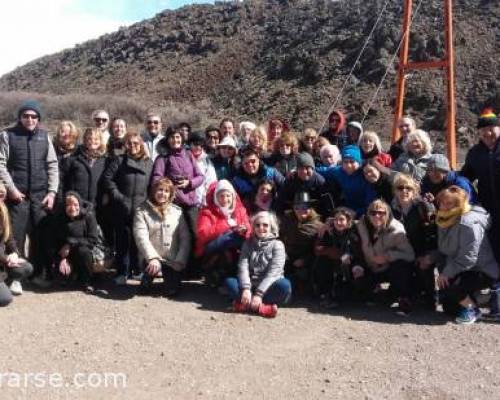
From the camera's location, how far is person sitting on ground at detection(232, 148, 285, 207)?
600 centimetres

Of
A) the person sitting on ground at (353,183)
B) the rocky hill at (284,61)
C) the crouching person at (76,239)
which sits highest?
the rocky hill at (284,61)

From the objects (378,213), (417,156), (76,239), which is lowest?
(76,239)

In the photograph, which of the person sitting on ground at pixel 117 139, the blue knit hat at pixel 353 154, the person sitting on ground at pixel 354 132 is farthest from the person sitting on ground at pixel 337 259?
the person sitting on ground at pixel 117 139

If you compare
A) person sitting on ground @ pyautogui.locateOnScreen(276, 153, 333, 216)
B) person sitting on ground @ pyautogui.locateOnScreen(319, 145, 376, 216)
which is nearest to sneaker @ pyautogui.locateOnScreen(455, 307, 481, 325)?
person sitting on ground @ pyautogui.locateOnScreen(319, 145, 376, 216)

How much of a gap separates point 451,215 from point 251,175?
6.85ft

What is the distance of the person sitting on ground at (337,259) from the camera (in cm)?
538

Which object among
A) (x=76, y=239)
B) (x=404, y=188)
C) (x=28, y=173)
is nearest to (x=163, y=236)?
(x=76, y=239)

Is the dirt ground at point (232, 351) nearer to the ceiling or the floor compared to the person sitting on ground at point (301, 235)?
nearer to the floor

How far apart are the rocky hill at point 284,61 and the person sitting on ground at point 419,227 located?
19.9m

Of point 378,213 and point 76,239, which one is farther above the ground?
point 378,213

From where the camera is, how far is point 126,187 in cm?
587

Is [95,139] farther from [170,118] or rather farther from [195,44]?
[195,44]

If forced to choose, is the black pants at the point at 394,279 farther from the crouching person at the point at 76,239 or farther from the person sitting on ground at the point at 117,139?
the person sitting on ground at the point at 117,139

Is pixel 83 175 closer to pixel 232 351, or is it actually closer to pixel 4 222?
pixel 4 222
